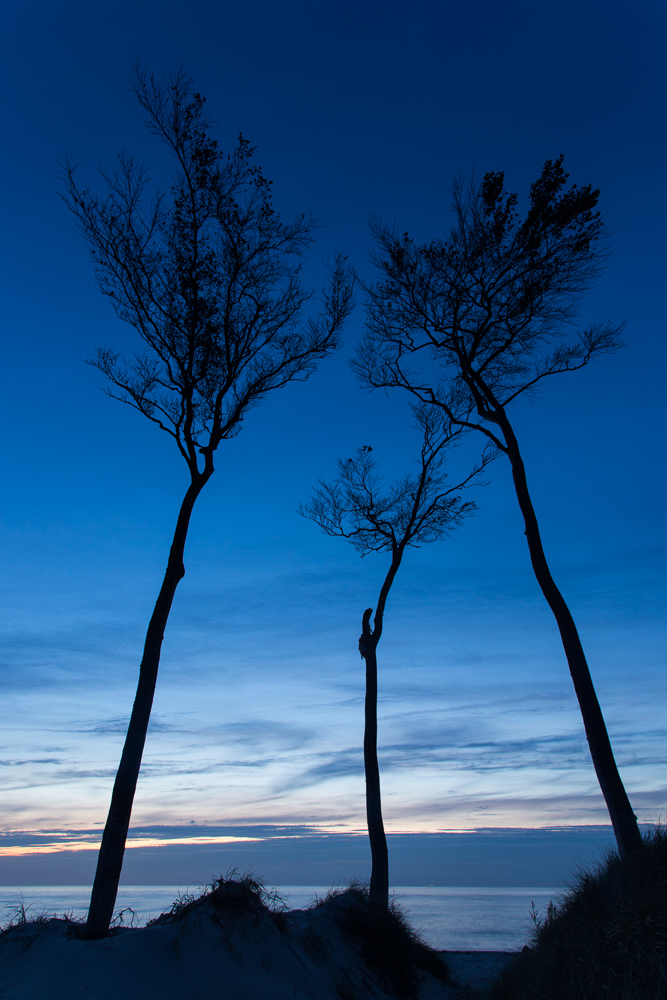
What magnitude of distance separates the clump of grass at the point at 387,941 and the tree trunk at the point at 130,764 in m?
4.46

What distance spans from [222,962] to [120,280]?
36.5 feet

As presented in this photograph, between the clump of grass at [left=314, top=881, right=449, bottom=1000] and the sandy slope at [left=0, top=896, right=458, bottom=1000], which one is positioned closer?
the sandy slope at [left=0, top=896, right=458, bottom=1000]

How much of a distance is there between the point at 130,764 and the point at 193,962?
2.46 metres

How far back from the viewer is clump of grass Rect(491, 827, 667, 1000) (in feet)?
19.8

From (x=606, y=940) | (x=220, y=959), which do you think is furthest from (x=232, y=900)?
(x=606, y=940)

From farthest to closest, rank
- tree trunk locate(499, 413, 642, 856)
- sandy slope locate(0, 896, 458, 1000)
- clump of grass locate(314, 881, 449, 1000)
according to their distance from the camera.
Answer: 1. clump of grass locate(314, 881, 449, 1000)
2. tree trunk locate(499, 413, 642, 856)
3. sandy slope locate(0, 896, 458, 1000)

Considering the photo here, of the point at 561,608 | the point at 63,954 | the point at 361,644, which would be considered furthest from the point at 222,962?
the point at 361,644

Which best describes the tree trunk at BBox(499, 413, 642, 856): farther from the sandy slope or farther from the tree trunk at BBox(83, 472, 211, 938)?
the tree trunk at BBox(83, 472, 211, 938)

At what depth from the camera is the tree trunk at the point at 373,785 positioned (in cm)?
1298

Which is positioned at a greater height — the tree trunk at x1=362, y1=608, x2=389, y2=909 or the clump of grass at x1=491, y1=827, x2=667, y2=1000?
the tree trunk at x1=362, y1=608, x2=389, y2=909

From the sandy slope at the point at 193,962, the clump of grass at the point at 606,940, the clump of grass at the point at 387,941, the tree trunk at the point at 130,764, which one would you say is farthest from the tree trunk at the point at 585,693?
the tree trunk at the point at 130,764

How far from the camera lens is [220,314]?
12.1 meters

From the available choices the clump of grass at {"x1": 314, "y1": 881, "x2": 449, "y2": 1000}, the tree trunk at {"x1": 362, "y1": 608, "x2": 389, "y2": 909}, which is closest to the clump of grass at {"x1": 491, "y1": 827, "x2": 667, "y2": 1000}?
the clump of grass at {"x1": 314, "y1": 881, "x2": 449, "y2": 1000}

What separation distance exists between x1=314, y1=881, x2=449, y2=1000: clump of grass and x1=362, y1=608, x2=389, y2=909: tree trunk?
3.50 feet
